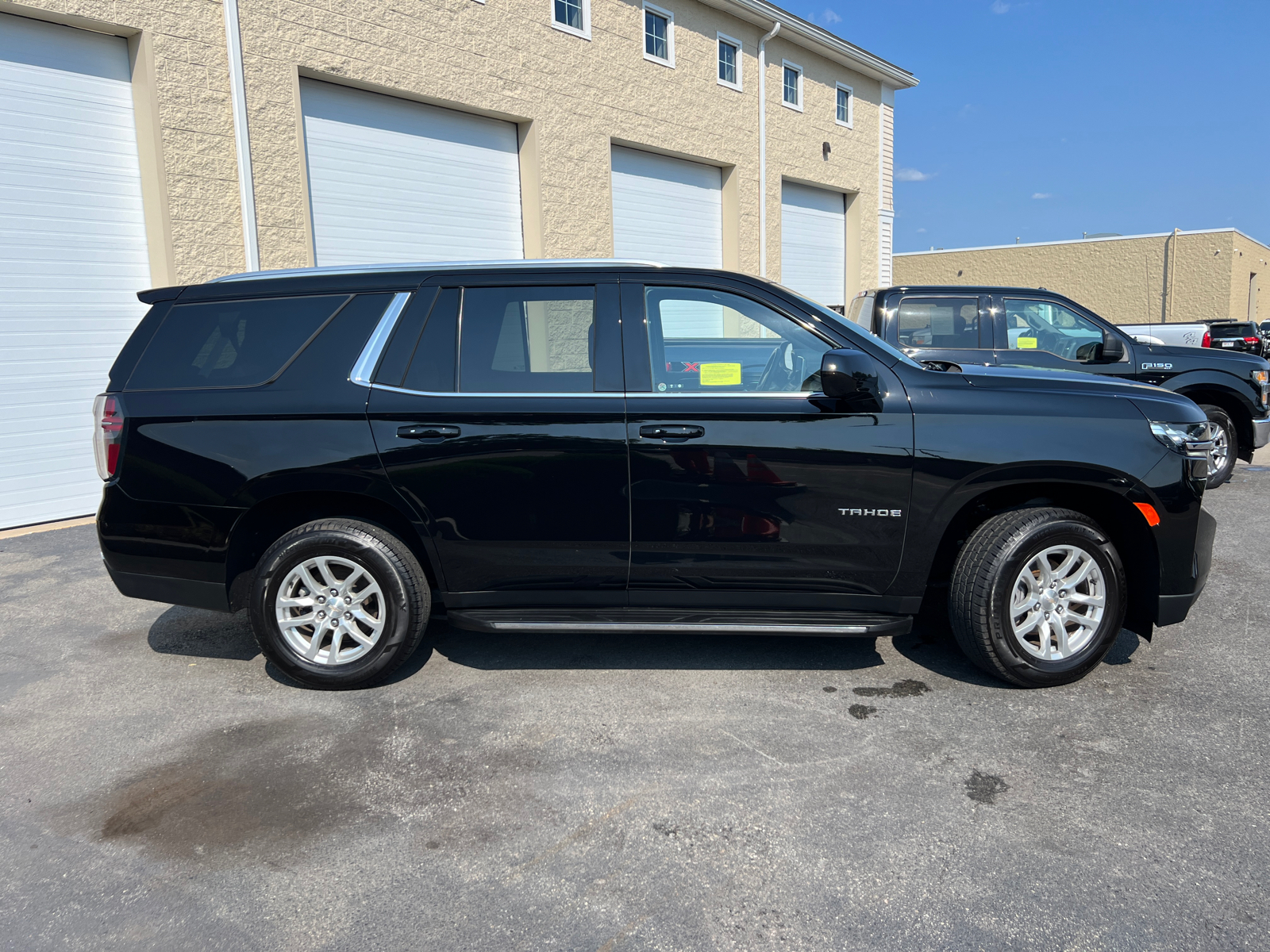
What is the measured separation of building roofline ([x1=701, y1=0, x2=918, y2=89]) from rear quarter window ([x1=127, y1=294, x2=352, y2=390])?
13.4 m

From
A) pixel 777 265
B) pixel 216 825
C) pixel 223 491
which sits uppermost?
pixel 777 265

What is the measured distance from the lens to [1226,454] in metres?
8.80

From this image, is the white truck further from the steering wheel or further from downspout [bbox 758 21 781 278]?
the steering wheel

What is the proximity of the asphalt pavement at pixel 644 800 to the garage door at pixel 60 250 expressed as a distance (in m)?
4.51

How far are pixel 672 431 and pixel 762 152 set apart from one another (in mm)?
13785

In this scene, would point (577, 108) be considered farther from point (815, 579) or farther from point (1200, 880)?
point (1200, 880)

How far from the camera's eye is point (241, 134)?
8844mm

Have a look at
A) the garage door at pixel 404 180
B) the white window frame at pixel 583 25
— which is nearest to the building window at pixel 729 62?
the white window frame at pixel 583 25

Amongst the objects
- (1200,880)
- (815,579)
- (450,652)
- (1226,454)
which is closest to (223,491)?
(450,652)

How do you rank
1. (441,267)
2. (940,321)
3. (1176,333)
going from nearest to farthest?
1. (441,267)
2. (940,321)
3. (1176,333)

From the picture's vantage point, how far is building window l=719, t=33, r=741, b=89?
15.5 metres

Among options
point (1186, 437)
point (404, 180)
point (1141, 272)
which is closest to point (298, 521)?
point (1186, 437)

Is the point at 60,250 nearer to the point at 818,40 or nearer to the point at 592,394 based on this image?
the point at 592,394

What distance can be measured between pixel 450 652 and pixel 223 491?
1.38m
